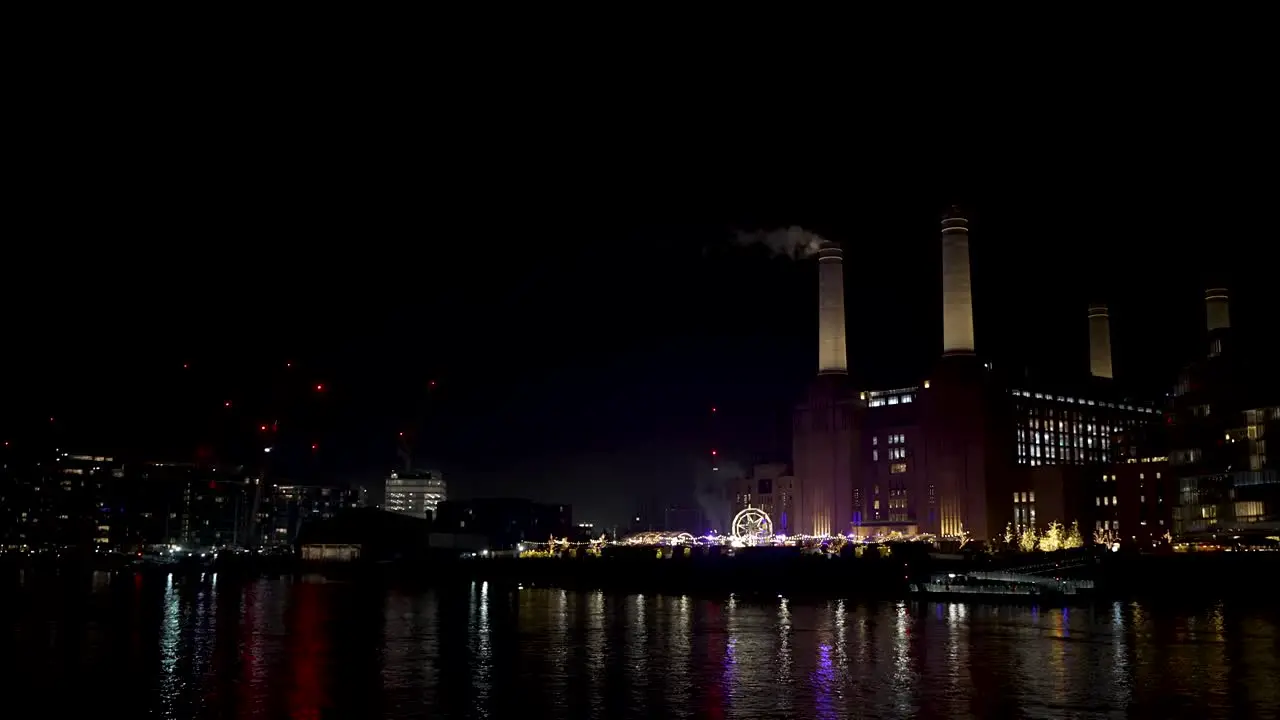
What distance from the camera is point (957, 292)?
134 meters

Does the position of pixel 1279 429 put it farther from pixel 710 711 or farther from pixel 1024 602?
pixel 710 711

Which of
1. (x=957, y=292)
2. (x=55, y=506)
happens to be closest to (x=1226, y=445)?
(x=957, y=292)

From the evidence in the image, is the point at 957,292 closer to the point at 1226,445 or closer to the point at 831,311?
the point at 831,311

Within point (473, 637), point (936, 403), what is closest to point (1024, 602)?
point (473, 637)

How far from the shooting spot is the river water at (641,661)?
3062cm

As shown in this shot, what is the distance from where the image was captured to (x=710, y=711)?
2953 cm

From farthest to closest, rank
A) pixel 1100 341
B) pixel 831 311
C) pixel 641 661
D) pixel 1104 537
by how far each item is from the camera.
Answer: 1. pixel 1100 341
2. pixel 831 311
3. pixel 1104 537
4. pixel 641 661

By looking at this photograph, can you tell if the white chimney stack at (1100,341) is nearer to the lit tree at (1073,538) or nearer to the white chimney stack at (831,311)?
the white chimney stack at (831,311)

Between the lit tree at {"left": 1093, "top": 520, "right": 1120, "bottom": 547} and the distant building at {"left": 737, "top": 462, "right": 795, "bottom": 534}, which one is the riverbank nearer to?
the lit tree at {"left": 1093, "top": 520, "right": 1120, "bottom": 547}

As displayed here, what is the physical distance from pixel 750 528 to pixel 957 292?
3529cm

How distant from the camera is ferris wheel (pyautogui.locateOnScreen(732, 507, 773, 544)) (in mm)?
134625

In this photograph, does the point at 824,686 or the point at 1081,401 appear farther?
the point at 1081,401

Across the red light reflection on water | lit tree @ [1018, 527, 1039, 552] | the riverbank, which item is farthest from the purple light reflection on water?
lit tree @ [1018, 527, 1039, 552]

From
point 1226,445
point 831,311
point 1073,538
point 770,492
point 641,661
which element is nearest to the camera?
point 641,661
